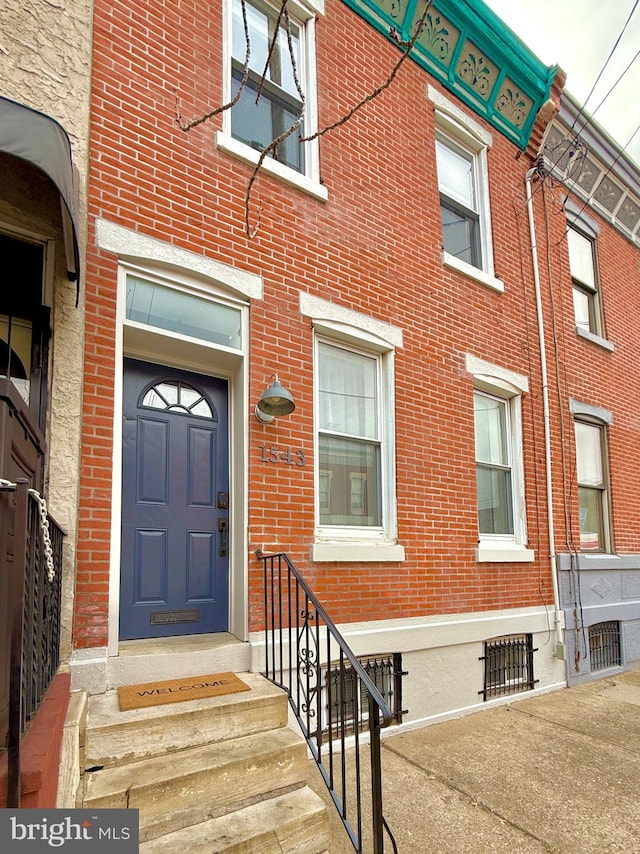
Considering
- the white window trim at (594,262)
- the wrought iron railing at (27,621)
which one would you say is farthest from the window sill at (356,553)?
the white window trim at (594,262)

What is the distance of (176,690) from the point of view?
3.47 m

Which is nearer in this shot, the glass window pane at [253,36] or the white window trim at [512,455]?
the glass window pane at [253,36]

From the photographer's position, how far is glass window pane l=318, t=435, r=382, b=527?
502cm

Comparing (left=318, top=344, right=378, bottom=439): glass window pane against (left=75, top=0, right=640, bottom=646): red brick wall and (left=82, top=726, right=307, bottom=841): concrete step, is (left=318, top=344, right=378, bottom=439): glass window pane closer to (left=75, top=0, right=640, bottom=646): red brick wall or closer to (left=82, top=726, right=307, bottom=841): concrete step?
(left=75, top=0, right=640, bottom=646): red brick wall

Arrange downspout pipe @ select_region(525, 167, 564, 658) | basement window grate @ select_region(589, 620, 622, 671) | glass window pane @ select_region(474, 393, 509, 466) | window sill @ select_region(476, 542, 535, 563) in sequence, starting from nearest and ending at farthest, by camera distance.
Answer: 1. window sill @ select_region(476, 542, 535, 563)
2. glass window pane @ select_region(474, 393, 509, 466)
3. downspout pipe @ select_region(525, 167, 564, 658)
4. basement window grate @ select_region(589, 620, 622, 671)

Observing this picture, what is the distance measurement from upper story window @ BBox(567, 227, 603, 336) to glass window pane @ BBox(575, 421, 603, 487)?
5.13ft

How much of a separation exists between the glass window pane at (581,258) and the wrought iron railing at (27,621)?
850 centimetres

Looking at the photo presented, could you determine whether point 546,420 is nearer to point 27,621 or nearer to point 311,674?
point 311,674

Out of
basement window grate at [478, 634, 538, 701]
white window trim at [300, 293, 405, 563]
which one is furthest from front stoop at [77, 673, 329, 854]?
basement window grate at [478, 634, 538, 701]

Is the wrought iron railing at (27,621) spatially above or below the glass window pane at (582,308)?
below

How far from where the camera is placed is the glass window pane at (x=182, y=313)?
409 centimetres

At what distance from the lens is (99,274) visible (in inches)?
151

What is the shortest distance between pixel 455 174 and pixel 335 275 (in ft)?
9.94

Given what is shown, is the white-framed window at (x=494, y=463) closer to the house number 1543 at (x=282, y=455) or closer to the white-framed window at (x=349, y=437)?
the white-framed window at (x=349, y=437)
